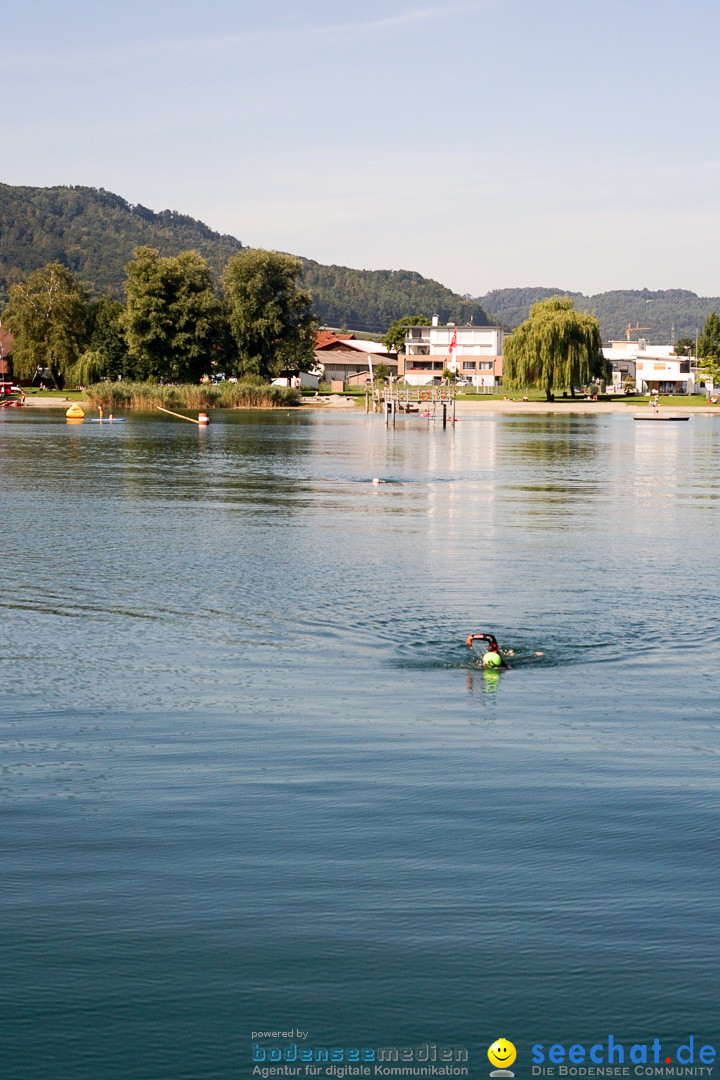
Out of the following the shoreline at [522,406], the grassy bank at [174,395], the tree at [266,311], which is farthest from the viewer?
the shoreline at [522,406]

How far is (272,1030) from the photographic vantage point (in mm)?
7250

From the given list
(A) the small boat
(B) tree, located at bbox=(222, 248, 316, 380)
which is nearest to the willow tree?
(A) the small boat

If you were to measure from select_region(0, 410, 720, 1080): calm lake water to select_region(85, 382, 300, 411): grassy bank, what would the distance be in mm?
94179

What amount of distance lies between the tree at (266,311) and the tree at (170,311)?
2.79m

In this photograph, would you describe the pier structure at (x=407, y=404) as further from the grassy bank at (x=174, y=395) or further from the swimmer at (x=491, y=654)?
the swimmer at (x=491, y=654)

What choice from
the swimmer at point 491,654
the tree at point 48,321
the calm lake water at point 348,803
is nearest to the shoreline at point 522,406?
the tree at point 48,321

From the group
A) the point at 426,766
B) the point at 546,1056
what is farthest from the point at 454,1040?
the point at 426,766

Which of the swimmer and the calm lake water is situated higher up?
the swimmer

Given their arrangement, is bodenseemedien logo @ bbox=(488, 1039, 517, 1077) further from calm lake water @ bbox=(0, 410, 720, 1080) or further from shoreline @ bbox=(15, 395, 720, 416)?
shoreline @ bbox=(15, 395, 720, 416)

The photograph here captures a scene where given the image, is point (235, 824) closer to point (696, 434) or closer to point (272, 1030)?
point (272, 1030)

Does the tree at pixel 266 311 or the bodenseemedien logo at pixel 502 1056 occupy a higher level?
the tree at pixel 266 311

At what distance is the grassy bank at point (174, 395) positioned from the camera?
4727 inches

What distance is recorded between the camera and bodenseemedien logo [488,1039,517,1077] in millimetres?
6922

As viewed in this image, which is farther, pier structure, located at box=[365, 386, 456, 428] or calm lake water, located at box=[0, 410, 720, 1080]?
pier structure, located at box=[365, 386, 456, 428]
